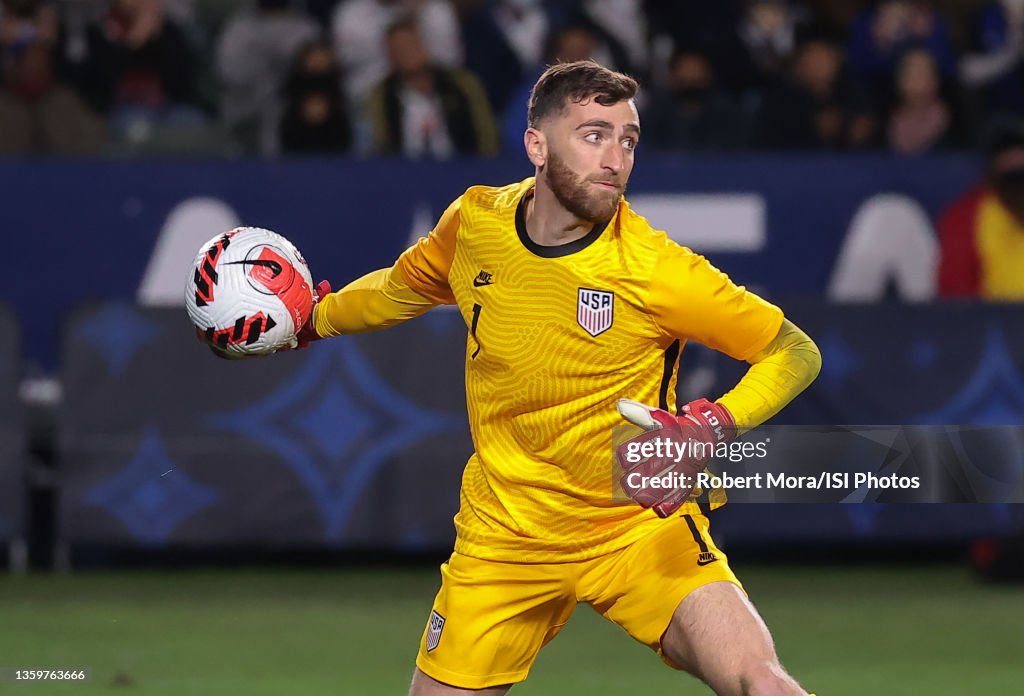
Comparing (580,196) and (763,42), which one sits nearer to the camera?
(580,196)

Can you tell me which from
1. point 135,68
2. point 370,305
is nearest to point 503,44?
point 135,68

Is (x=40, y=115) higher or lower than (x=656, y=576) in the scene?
higher

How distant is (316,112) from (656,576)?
6.86 m

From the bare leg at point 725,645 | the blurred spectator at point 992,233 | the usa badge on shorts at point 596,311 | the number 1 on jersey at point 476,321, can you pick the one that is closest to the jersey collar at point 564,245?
the usa badge on shorts at point 596,311

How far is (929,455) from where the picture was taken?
8.99 meters

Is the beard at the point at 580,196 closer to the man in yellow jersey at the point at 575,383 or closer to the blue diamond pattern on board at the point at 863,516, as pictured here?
the man in yellow jersey at the point at 575,383

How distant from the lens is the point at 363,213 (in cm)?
1088

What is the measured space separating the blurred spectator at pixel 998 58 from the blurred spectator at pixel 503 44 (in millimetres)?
3162

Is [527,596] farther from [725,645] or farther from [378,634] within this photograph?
[378,634]

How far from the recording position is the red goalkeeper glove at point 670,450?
484 centimetres

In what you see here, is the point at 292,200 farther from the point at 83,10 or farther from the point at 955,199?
the point at 955,199

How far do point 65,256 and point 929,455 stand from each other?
17.1 ft

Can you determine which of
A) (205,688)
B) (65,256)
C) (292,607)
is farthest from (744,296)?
(65,256)

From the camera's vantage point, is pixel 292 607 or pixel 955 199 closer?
pixel 292 607
